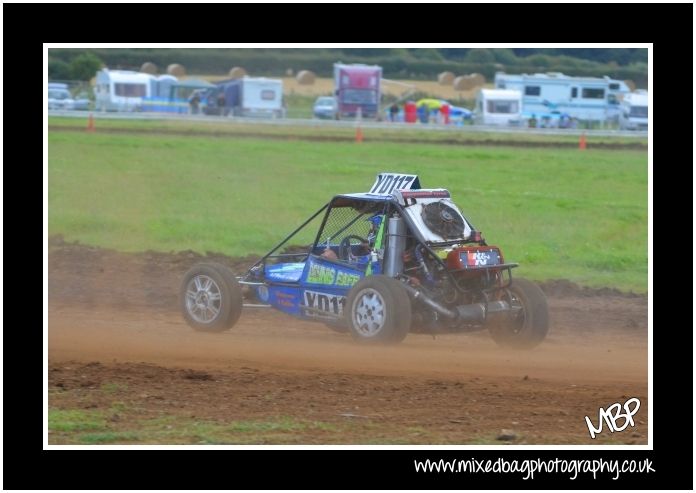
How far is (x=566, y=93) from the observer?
38438 mm

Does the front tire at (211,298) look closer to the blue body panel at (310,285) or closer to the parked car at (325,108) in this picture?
the blue body panel at (310,285)

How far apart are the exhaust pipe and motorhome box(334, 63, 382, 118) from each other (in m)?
21.7

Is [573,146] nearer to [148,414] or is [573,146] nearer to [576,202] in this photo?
[576,202]

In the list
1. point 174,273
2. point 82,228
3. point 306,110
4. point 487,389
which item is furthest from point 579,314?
point 306,110

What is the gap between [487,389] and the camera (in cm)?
876

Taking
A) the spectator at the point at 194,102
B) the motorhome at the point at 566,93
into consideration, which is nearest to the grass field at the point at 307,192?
the spectator at the point at 194,102

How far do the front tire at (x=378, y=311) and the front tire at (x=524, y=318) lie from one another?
111 cm

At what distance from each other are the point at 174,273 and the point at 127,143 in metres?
11.8

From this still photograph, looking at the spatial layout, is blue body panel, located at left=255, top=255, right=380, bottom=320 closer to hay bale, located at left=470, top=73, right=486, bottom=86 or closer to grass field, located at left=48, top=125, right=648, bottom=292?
grass field, located at left=48, top=125, right=648, bottom=292

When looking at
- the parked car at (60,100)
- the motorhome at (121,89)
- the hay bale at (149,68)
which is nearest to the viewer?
the hay bale at (149,68)

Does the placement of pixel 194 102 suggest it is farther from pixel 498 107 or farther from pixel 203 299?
pixel 203 299

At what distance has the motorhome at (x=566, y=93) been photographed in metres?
36.9

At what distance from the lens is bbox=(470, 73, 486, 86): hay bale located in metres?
35.9

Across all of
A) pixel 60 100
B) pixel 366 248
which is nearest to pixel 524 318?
pixel 366 248
